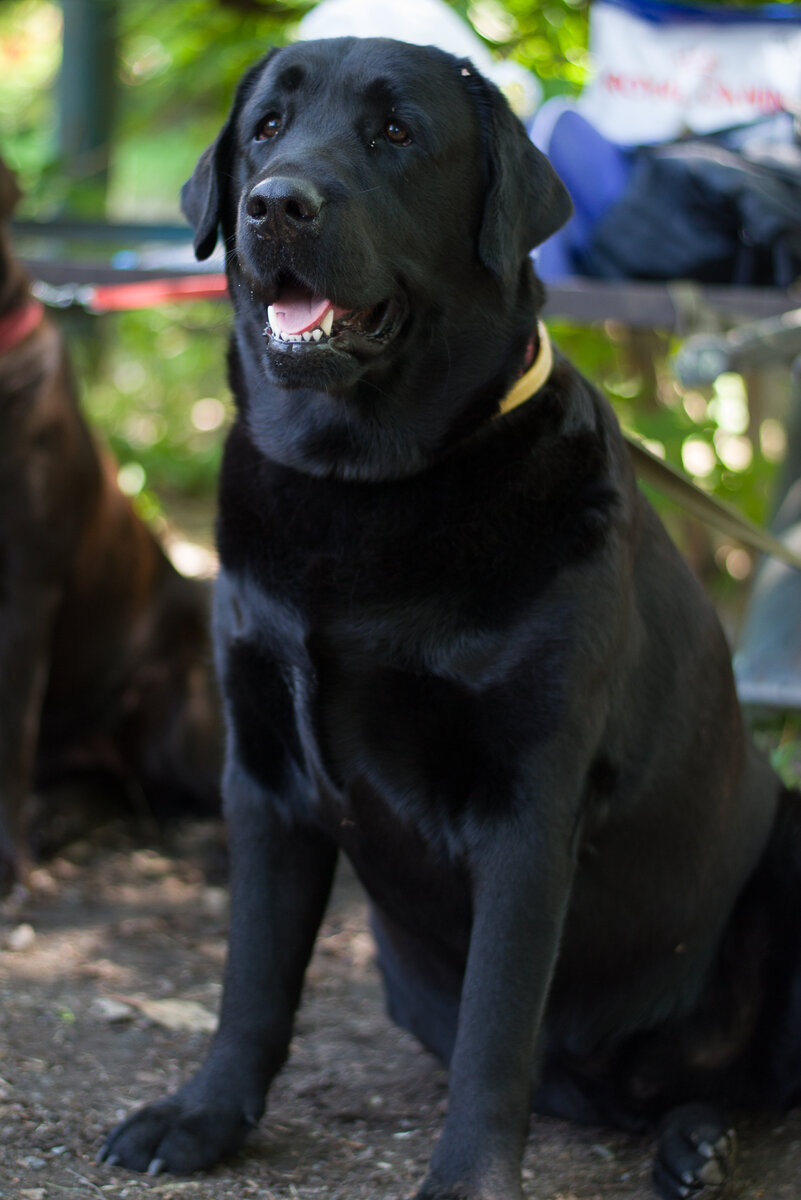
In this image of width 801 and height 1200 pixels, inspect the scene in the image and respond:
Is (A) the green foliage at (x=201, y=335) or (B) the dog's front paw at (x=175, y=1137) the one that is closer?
(B) the dog's front paw at (x=175, y=1137)

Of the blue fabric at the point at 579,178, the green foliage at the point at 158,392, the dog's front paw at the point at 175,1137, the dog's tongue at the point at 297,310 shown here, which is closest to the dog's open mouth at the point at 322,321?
the dog's tongue at the point at 297,310

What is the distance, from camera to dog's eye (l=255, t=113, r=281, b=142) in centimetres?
201

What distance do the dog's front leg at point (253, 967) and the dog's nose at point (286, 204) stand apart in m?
0.83

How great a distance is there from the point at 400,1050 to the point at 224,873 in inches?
40.2

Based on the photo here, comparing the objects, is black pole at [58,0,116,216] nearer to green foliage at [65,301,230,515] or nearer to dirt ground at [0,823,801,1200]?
green foliage at [65,301,230,515]

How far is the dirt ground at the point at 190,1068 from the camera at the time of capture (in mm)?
1927

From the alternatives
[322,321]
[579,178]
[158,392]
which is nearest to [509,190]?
[322,321]

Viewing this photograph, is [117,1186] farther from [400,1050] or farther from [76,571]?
[76,571]

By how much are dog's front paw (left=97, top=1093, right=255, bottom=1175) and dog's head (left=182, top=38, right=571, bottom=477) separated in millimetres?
1020

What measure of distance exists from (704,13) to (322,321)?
3.46 metres

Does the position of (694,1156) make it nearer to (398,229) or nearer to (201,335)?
(398,229)

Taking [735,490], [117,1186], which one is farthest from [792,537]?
[117,1186]

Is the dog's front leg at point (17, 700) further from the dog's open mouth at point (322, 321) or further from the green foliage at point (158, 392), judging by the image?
the green foliage at point (158, 392)

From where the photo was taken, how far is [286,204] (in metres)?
1.74
